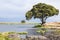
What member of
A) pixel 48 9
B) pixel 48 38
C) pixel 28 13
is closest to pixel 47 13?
pixel 48 9

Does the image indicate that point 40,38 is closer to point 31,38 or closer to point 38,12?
point 31,38

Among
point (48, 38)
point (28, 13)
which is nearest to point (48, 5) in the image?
point (28, 13)

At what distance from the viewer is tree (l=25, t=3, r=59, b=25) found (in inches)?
3411

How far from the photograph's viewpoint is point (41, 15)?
3445 inches

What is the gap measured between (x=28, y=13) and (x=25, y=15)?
71.6 inches

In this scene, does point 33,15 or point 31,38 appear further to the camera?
point 33,15

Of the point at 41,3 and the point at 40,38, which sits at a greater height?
the point at 41,3

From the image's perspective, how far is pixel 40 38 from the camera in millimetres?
31406

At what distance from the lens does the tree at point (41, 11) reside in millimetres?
86650

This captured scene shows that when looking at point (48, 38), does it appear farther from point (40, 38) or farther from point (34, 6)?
point (34, 6)

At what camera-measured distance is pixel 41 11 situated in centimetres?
8812

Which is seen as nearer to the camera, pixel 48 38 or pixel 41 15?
pixel 48 38

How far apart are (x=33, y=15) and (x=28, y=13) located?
2.34 m

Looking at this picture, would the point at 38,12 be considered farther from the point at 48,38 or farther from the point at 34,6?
the point at 48,38
